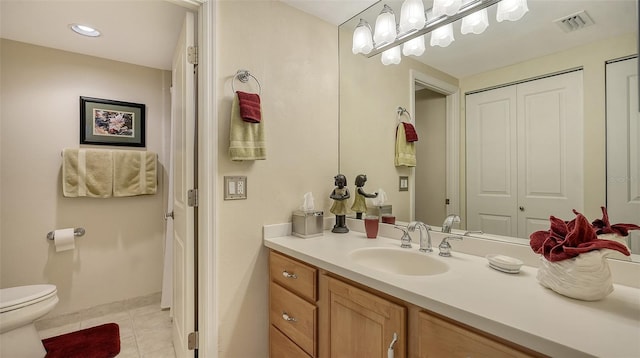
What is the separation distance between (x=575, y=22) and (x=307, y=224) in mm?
1409

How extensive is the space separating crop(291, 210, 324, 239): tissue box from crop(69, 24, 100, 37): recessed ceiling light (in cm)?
195

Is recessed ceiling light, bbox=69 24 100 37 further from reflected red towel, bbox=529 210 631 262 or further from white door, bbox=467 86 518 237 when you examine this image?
reflected red towel, bbox=529 210 631 262

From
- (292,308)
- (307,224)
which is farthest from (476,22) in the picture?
(292,308)

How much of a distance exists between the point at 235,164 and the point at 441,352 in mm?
1172

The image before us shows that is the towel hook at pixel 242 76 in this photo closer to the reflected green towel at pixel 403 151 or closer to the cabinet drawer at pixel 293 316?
the reflected green towel at pixel 403 151

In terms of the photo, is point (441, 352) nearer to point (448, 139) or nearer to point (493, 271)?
point (493, 271)

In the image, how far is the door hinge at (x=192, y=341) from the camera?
4.68 feet

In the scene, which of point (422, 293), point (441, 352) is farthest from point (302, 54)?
point (441, 352)

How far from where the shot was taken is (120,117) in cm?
246

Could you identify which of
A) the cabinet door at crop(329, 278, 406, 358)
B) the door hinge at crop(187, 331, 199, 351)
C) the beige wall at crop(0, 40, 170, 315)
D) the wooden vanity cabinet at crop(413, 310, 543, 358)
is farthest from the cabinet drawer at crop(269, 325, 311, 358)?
the beige wall at crop(0, 40, 170, 315)

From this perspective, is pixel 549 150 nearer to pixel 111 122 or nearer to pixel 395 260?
pixel 395 260

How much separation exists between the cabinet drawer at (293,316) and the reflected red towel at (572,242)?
856mm

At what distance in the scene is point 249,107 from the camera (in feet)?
4.48

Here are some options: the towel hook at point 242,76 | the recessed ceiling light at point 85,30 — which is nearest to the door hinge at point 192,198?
the towel hook at point 242,76
